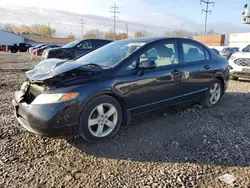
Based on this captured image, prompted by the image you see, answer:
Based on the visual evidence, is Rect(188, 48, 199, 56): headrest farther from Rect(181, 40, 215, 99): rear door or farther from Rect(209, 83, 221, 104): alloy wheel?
Rect(209, 83, 221, 104): alloy wheel

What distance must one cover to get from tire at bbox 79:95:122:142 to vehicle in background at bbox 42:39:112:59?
7.27m

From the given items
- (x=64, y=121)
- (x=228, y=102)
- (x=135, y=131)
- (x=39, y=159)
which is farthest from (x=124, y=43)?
(x=228, y=102)

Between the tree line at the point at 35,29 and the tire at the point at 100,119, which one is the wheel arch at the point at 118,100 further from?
the tree line at the point at 35,29

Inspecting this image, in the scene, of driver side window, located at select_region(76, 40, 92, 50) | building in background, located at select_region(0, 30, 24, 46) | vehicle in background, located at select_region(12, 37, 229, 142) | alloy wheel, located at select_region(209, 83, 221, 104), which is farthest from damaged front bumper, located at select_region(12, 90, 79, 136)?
building in background, located at select_region(0, 30, 24, 46)

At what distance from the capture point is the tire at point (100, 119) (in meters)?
3.00

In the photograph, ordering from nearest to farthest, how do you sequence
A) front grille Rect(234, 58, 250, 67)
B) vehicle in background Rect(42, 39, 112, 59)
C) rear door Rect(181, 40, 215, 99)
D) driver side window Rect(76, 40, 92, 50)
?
1. rear door Rect(181, 40, 215, 99)
2. front grille Rect(234, 58, 250, 67)
3. vehicle in background Rect(42, 39, 112, 59)
4. driver side window Rect(76, 40, 92, 50)

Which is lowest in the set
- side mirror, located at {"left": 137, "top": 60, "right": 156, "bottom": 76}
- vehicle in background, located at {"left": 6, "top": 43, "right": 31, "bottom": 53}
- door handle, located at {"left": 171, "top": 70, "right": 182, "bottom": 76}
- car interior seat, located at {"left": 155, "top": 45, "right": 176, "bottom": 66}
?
door handle, located at {"left": 171, "top": 70, "right": 182, "bottom": 76}

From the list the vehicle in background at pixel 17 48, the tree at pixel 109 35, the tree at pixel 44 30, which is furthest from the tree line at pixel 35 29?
the vehicle in background at pixel 17 48

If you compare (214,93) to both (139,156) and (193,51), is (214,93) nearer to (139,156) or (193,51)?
(193,51)

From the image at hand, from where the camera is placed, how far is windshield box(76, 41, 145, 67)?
3.56m

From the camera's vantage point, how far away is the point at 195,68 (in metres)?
4.35

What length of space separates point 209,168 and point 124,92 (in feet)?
5.08

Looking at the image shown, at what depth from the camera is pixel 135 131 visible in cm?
362

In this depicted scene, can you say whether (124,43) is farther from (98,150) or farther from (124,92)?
(98,150)
